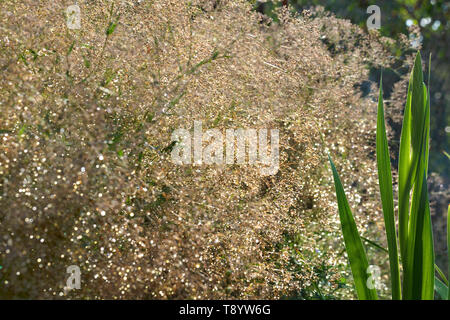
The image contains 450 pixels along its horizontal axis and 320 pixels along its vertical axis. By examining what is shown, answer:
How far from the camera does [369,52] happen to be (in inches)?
103

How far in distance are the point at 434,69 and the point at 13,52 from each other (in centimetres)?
468

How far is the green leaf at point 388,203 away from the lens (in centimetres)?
115

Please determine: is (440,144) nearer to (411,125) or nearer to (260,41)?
(260,41)

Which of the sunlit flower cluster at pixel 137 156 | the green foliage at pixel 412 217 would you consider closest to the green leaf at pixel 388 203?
the green foliage at pixel 412 217

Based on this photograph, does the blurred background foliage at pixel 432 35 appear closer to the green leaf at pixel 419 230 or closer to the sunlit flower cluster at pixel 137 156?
the sunlit flower cluster at pixel 137 156

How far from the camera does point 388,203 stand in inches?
45.4

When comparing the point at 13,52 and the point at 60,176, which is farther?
the point at 13,52

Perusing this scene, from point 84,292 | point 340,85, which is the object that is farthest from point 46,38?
point 340,85
